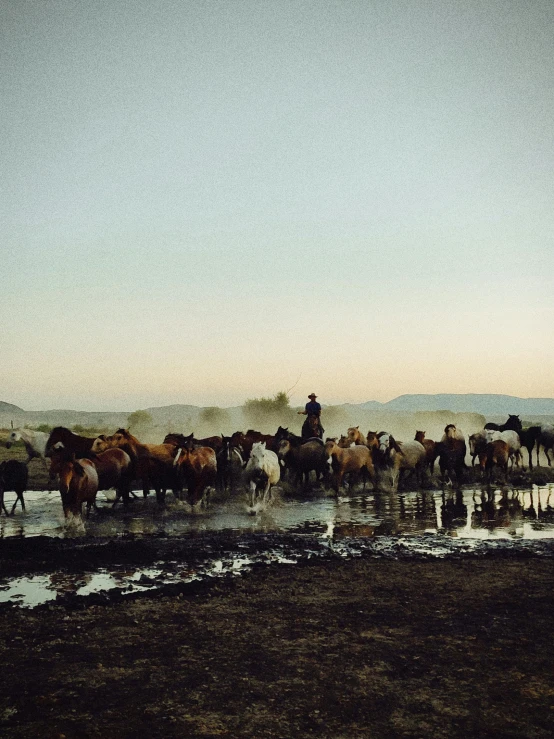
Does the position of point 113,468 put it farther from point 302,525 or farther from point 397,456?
point 397,456

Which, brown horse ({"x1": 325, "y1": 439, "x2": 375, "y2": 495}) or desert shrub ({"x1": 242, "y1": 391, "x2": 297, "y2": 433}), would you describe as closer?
brown horse ({"x1": 325, "y1": 439, "x2": 375, "y2": 495})

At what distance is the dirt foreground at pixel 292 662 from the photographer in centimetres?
486

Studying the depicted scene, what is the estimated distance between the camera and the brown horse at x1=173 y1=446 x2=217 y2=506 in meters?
17.0

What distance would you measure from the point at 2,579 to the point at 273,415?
63.0 metres

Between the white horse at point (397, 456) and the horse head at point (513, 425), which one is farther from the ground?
the horse head at point (513, 425)

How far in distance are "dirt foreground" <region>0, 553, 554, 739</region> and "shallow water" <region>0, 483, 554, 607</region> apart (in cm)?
122

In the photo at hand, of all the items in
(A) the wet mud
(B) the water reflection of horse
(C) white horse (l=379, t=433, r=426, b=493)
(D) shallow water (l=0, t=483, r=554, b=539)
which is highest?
(B) the water reflection of horse

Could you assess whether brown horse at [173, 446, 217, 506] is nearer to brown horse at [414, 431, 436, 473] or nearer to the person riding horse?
the person riding horse

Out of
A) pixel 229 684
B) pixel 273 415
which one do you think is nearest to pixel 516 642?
pixel 229 684

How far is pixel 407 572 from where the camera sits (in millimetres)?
9383

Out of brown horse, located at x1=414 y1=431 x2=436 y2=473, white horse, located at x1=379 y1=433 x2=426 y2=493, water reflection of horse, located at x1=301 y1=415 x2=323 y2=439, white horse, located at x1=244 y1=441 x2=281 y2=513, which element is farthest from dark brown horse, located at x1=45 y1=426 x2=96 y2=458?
brown horse, located at x1=414 y1=431 x2=436 y2=473

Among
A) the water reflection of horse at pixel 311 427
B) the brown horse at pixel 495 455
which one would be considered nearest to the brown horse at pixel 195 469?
the water reflection of horse at pixel 311 427

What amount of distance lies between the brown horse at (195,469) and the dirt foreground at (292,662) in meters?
8.25

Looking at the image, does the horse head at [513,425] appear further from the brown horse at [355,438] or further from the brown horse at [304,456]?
the brown horse at [304,456]
